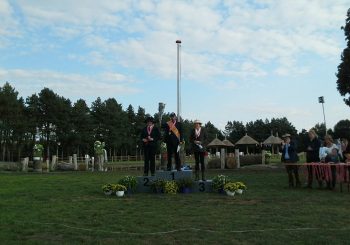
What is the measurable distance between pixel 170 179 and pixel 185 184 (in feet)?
1.89

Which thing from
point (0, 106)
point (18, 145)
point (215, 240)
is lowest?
point (215, 240)

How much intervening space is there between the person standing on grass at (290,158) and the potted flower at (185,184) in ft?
12.2

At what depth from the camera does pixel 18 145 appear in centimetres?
7738

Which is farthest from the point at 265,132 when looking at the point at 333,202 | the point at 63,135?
the point at 333,202

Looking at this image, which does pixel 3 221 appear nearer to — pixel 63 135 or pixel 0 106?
pixel 0 106

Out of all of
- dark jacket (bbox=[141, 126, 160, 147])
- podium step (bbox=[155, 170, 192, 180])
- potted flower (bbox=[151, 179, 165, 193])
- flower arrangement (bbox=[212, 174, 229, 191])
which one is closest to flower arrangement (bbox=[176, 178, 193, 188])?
podium step (bbox=[155, 170, 192, 180])

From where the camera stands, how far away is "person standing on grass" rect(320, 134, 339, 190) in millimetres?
14812

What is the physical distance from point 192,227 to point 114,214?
6.99 ft

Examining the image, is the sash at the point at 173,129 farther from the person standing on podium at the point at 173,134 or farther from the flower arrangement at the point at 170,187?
the flower arrangement at the point at 170,187

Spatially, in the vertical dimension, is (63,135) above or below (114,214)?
above

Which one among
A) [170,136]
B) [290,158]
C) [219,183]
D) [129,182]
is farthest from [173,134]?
[290,158]

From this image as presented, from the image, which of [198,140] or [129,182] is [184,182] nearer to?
[198,140]

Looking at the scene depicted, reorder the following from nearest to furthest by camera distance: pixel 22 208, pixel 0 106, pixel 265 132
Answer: pixel 22 208, pixel 0 106, pixel 265 132

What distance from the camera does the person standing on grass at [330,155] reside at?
48.6 feet
